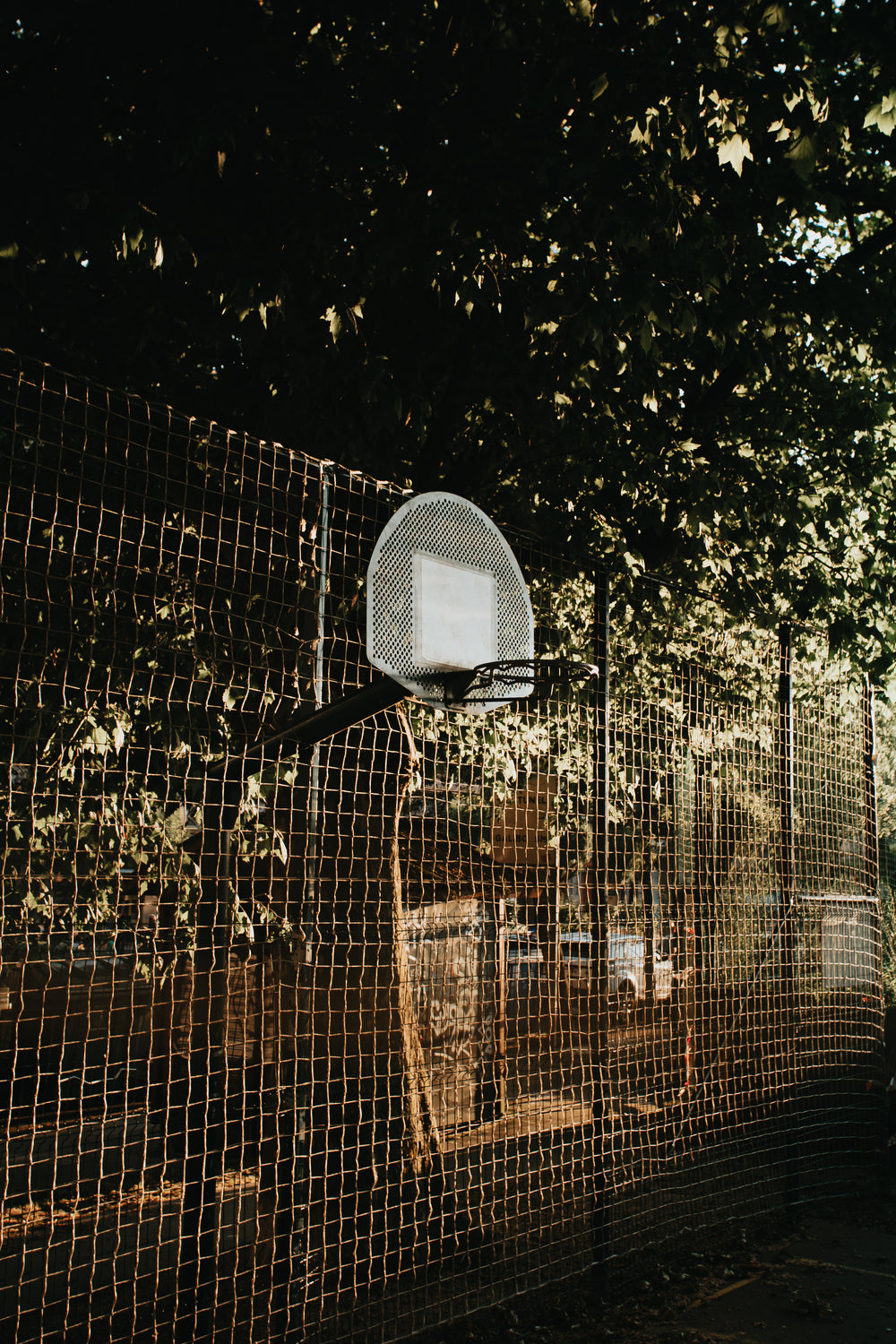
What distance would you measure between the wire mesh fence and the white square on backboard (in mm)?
396

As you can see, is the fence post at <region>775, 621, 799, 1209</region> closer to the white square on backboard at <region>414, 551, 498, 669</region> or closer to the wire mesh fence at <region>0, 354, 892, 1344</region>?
the wire mesh fence at <region>0, 354, 892, 1344</region>

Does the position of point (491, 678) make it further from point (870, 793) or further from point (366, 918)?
point (870, 793)

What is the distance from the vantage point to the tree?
17.3 ft

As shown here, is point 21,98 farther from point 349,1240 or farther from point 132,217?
point 349,1240

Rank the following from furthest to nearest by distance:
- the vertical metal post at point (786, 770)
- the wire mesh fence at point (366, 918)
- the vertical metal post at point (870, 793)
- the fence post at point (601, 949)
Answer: the vertical metal post at point (870, 793) → the vertical metal post at point (786, 770) → the fence post at point (601, 949) → the wire mesh fence at point (366, 918)

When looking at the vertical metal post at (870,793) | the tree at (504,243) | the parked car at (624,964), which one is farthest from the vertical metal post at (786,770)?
the vertical metal post at (870,793)

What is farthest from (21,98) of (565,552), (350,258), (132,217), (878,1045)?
(878,1045)

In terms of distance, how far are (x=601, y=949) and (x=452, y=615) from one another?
2.08 meters

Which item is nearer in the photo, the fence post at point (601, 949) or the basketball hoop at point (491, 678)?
the basketball hoop at point (491, 678)

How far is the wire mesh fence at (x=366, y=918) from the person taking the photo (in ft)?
12.5

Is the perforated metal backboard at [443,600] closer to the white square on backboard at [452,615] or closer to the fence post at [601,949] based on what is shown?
the white square on backboard at [452,615]

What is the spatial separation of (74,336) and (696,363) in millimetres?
4048

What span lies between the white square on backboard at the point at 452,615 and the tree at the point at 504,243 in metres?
1.97

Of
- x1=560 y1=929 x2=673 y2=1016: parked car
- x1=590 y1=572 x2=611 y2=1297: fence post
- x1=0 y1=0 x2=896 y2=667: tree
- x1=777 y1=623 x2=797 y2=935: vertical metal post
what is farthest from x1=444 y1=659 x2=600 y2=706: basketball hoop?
x1=777 y1=623 x2=797 y2=935: vertical metal post
